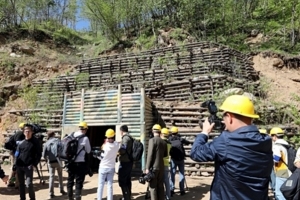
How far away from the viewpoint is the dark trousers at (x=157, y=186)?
20.9 ft

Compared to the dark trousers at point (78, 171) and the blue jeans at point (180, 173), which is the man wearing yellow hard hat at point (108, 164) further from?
the blue jeans at point (180, 173)

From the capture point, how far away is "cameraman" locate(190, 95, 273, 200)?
2520mm

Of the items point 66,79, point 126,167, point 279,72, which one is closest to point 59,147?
point 126,167

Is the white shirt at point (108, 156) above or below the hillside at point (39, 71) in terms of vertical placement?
below

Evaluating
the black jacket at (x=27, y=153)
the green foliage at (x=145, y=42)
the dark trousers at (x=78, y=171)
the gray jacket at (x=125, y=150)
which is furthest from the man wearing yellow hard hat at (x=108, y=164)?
the green foliage at (x=145, y=42)

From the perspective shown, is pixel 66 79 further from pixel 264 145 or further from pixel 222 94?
pixel 264 145

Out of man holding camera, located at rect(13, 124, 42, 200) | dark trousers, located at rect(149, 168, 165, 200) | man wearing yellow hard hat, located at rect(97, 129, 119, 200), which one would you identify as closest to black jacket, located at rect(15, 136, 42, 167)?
man holding camera, located at rect(13, 124, 42, 200)

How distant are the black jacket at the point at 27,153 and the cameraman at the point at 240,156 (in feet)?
16.5

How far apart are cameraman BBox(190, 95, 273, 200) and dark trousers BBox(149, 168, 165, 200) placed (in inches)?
152

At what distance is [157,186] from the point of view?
21.2ft

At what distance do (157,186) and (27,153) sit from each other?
117 inches

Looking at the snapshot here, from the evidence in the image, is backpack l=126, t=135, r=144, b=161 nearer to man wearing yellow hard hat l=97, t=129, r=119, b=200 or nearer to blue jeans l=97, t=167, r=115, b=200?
man wearing yellow hard hat l=97, t=129, r=119, b=200

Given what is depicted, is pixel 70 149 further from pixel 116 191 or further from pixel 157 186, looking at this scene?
pixel 116 191

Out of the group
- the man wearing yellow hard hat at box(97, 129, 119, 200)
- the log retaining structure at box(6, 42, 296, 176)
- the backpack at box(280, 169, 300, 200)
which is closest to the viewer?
the backpack at box(280, 169, 300, 200)
